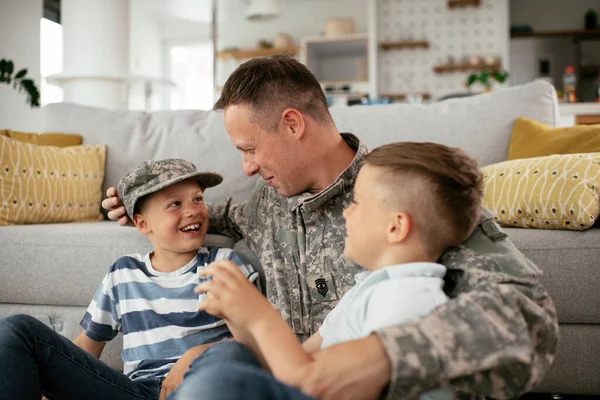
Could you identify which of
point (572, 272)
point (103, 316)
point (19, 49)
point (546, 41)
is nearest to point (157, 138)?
point (103, 316)

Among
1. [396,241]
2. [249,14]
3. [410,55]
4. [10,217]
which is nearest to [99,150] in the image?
[10,217]

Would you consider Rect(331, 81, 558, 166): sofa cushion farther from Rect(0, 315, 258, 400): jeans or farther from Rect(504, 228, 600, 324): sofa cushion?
Rect(0, 315, 258, 400): jeans

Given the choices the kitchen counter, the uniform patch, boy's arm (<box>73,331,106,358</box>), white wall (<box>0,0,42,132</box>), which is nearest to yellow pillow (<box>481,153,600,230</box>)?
the uniform patch

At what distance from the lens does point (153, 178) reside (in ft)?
5.05

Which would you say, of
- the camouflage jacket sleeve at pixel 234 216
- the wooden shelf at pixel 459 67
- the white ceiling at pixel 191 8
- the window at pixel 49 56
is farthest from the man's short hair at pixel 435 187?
the white ceiling at pixel 191 8

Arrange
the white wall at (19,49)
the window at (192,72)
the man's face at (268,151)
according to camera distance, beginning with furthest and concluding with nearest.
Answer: the window at (192,72) < the white wall at (19,49) < the man's face at (268,151)

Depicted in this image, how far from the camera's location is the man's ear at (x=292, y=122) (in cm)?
146

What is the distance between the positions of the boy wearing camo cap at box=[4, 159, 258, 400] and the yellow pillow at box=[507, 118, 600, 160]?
1.13 meters

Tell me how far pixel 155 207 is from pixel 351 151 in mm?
522

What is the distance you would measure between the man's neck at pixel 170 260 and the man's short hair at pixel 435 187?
0.77m

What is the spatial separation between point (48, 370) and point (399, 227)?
74cm

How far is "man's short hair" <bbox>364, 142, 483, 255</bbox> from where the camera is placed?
89 centimetres

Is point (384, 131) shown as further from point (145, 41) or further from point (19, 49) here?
point (145, 41)

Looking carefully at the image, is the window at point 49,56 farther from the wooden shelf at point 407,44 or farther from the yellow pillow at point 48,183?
the yellow pillow at point 48,183
